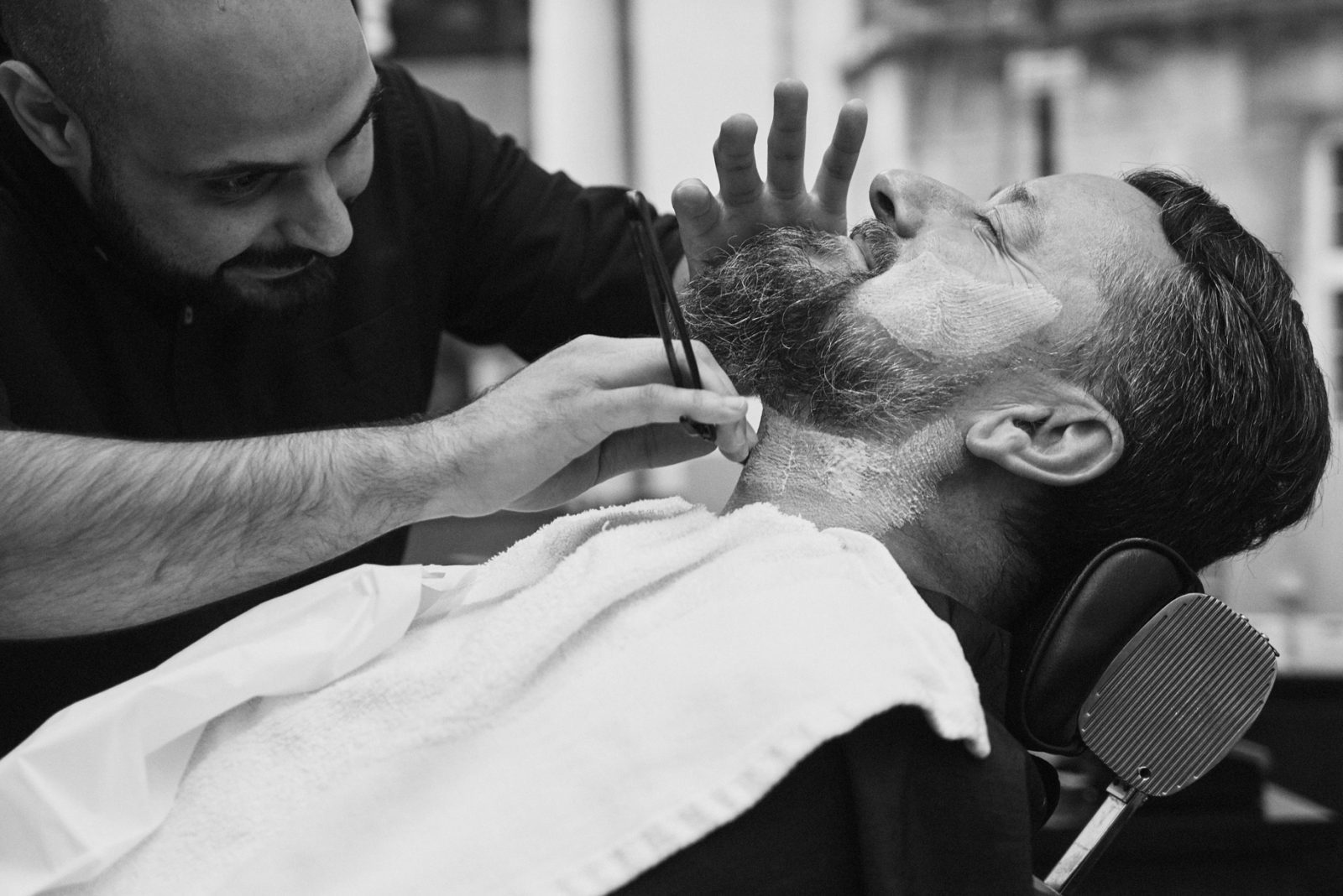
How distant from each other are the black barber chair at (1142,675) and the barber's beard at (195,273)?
1.08 metres

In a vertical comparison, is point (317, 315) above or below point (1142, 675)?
above

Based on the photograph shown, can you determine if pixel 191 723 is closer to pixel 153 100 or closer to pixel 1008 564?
pixel 153 100

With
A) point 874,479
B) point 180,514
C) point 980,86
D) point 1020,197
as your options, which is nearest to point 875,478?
point 874,479

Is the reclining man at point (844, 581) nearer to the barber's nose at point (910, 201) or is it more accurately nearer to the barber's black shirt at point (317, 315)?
the barber's nose at point (910, 201)

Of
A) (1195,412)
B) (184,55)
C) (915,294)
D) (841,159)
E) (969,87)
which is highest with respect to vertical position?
(184,55)

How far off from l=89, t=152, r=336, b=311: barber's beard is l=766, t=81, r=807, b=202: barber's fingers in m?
0.63

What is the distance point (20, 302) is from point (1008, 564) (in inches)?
50.6

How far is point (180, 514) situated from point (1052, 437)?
974 millimetres

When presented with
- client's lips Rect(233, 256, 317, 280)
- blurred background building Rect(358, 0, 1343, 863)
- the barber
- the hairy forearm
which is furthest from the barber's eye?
blurred background building Rect(358, 0, 1343, 863)

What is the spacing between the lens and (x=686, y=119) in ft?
16.6

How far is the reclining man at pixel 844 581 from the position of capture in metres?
1.08

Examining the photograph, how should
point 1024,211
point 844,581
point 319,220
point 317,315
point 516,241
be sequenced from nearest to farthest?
1. point 844,581
2. point 1024,211
3. point 319,220
4. point 317,315
5. point 516,241

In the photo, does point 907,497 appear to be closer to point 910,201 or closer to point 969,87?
point 910,201

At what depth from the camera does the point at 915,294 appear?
144 cm
